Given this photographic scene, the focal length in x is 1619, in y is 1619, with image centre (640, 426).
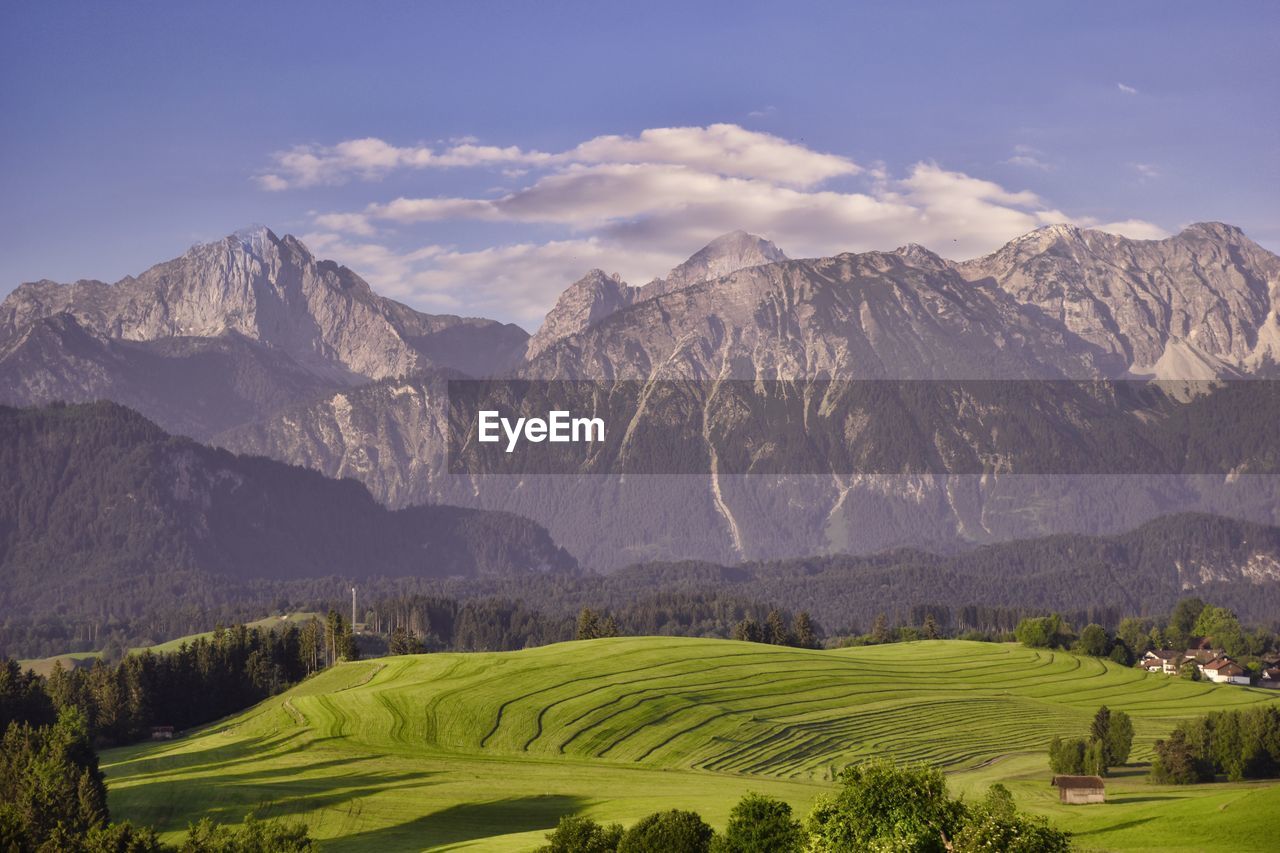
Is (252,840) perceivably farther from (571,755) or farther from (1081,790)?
(1081,790)

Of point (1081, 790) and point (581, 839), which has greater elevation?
point (581, 839)

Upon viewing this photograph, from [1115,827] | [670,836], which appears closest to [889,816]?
[670,836]

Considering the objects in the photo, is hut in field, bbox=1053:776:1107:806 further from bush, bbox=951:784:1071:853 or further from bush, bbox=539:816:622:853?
bush, bbox=951:784:1071:853

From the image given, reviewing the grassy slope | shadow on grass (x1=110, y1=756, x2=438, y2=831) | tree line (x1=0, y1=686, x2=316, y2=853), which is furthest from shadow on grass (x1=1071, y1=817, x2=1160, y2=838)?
shadow on grass (x1=110, y1=756, x2=438, y2=831)

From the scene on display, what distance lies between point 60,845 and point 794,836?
45.4 meters

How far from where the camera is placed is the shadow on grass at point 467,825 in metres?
119

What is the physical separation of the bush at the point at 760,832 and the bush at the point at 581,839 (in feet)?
22.0

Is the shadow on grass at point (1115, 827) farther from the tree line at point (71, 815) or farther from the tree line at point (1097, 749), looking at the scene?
the tree line at point (71, 815)

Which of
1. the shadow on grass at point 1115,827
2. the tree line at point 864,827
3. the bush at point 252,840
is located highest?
the tree line at point 864,827

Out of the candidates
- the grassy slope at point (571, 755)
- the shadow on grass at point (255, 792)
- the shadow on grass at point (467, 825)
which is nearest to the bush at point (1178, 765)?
the grassy slope at point (571, 755)

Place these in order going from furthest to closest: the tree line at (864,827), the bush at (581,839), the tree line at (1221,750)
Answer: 1. the tree line at (1221,750)
2. the bush at (581,839)
3. the tree line at (864,827)

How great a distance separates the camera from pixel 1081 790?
13550 centimetres

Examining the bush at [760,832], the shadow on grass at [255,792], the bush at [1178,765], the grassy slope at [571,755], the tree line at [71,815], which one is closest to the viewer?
the bush at [760,832]

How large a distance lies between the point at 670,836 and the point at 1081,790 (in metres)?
56.9
